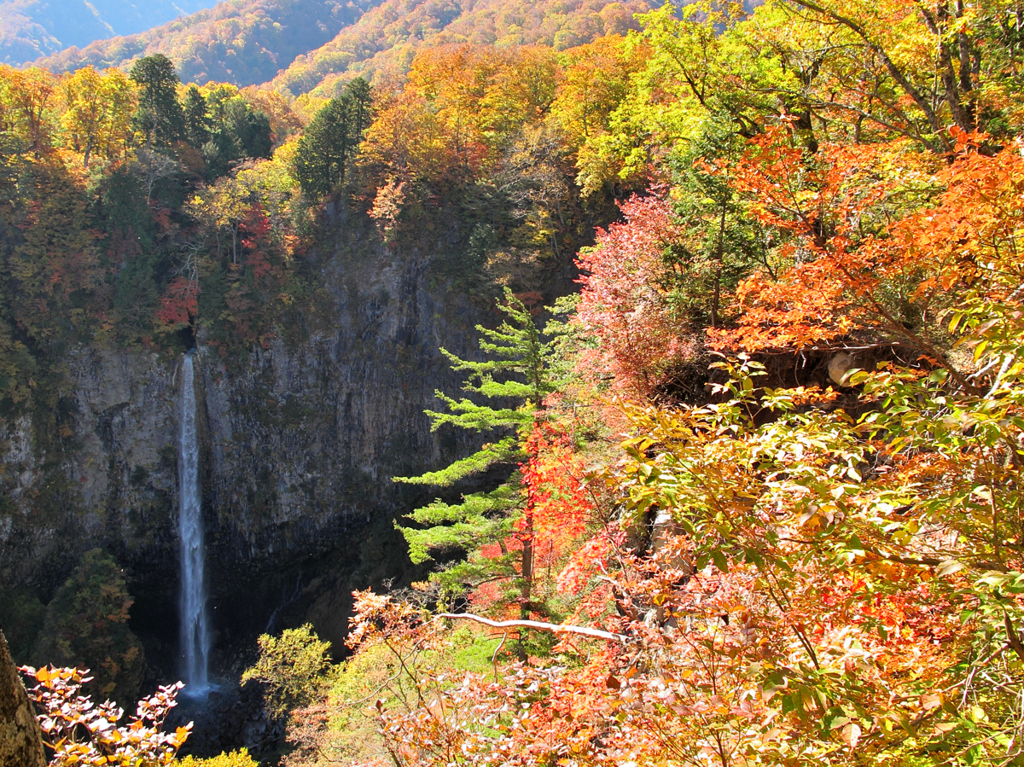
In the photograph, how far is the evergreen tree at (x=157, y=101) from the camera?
75.9ft

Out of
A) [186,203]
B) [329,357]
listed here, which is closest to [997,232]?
[329,357]

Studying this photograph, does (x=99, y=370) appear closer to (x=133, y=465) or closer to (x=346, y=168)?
Answer: (x=133, y=465)

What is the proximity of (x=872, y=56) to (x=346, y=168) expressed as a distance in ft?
69.9

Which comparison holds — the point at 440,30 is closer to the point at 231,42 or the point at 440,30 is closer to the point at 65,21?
the point at 231,42

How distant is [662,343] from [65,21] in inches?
5029

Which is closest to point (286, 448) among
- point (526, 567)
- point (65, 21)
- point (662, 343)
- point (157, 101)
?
point (526, 567)

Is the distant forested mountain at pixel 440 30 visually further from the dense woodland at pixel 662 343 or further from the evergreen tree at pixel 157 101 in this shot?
the evergreen tree at pixel 157 101

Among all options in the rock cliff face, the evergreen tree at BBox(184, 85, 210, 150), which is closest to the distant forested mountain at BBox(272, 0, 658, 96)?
the evergreen tree at BBox(184, 85, 210, 150)

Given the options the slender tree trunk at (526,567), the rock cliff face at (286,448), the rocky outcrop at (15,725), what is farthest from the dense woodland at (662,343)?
the rocky outcrop at (15,725)

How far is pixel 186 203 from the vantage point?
22750 millimetres

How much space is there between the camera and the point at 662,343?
9.05 metres

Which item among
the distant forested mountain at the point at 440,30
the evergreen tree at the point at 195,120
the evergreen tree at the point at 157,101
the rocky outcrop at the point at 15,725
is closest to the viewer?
the rocky outcrop at the point at 15,725

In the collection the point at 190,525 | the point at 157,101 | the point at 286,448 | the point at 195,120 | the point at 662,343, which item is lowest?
the point at 190,525

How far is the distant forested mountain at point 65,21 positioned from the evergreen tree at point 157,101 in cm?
7086
